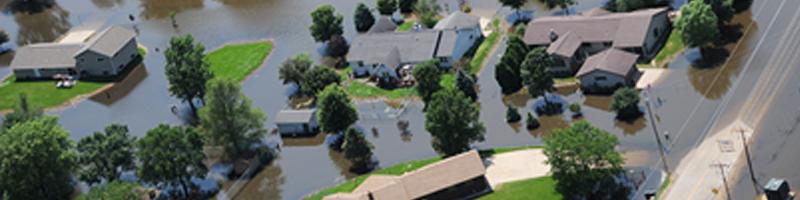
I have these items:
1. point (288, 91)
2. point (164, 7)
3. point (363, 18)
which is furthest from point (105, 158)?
point (164, 7)

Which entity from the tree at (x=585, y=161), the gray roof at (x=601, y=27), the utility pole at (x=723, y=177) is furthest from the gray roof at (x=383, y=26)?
the utility pole at (x=723, y=177)

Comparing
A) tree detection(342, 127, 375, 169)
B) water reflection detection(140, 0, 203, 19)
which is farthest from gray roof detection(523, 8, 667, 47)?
water reflection detection(140, 0, 203, 19)

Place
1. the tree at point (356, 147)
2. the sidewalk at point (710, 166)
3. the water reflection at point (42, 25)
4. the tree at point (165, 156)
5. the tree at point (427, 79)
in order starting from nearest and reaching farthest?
the sidewalk at point (710, 166) < the tree at point (165, 156) < the tree at point (356, 147) < the tree at point (427, 79) < the water reflection at point (42, 25)

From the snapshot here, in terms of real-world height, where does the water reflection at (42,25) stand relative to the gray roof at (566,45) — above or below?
above

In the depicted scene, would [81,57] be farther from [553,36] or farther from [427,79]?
[553,36]

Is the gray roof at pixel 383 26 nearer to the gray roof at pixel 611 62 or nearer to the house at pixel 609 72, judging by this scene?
the gray roof at pixel 611 62

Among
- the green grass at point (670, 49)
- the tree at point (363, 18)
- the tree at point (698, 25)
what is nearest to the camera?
the tree at point (698, 25)


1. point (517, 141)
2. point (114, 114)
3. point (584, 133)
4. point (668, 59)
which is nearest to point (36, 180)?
point (114, 114)
